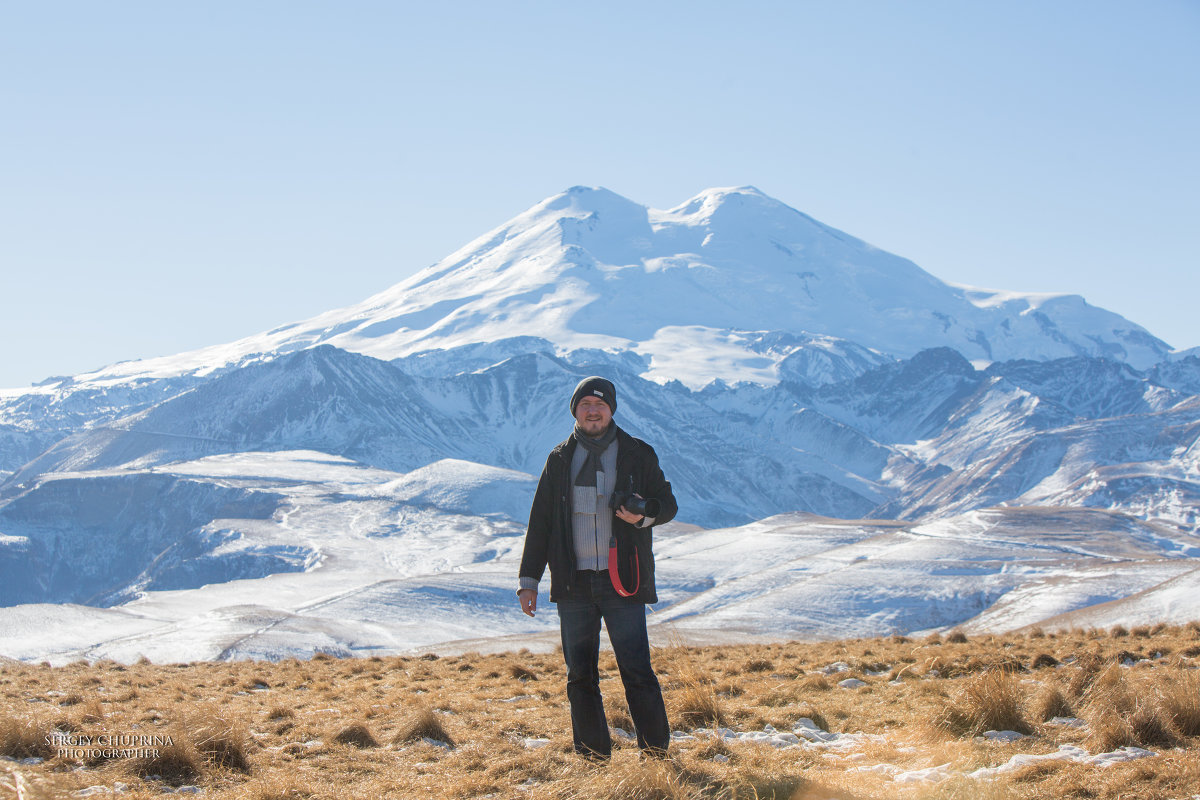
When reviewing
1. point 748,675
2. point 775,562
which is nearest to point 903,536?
point 775,562

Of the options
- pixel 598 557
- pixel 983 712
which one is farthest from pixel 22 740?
pixel 983 712

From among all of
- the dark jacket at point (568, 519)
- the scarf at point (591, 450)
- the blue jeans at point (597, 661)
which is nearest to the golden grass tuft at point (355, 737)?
the blue jeans at point (597, 661)

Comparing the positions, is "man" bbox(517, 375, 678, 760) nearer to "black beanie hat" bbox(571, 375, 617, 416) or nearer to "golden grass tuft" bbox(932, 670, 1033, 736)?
"black beanie hat" bbox(571, 375, 617, 416)

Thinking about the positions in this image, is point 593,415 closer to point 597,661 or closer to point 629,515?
point 629,515

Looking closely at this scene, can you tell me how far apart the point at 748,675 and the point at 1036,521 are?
607ft

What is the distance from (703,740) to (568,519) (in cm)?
235

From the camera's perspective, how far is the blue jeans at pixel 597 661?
790 cm

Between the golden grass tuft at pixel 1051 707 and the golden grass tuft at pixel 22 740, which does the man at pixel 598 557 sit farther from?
the golden grass tuft at pixel 22 740

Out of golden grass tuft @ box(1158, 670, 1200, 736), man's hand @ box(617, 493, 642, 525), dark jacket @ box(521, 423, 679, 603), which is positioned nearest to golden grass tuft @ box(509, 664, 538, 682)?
dark jacket @ box(521, 423, 679, 603)

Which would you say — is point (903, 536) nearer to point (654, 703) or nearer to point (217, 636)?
point (217, 636)

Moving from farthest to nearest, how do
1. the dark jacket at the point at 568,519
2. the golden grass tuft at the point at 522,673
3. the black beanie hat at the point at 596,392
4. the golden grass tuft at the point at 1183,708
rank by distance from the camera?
the golden grass tuft at the point at 522,673, the black beanie hat at the point at 596,392, the dark jacket at the point at 568,519, the golden grass tuft at the point at 1183,708

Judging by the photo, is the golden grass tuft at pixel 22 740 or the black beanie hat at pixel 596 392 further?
the black beanie hat at pixel 596 392

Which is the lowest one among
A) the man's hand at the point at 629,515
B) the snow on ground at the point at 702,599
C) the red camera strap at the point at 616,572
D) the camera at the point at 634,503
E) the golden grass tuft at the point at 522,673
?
the snow on ground at the point at 702,599

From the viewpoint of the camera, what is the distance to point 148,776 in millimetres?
7797
